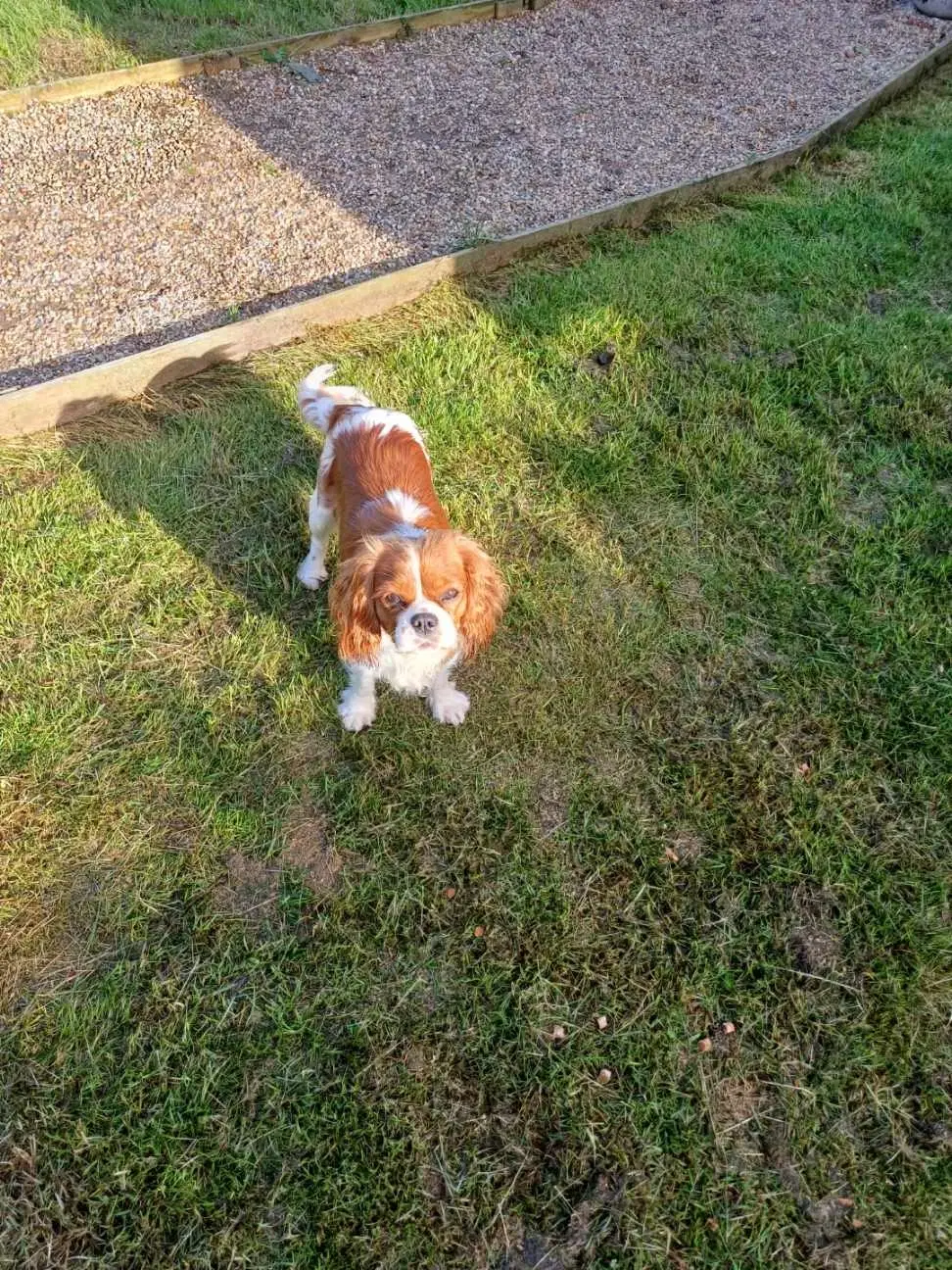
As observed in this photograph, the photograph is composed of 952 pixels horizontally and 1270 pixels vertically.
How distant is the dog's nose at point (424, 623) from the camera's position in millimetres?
2498

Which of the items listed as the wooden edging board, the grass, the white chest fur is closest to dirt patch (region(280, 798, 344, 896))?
the white chest fur

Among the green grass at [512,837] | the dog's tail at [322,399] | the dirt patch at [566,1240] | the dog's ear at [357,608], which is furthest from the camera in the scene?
the dog's tail at [322,399]

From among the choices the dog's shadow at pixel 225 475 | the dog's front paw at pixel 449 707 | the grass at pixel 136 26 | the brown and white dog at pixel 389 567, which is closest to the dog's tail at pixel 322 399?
the brown and white dog at pixel 389 567

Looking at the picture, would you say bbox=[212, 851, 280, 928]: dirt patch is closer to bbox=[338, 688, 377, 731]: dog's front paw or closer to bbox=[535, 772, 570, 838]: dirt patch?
bbox=[338, 688, 377, 731]: dog's front paw

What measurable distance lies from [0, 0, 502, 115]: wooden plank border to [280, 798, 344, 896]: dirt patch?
20.8ft

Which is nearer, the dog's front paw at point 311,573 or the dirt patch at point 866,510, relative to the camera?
the dog's front paw at point 311,573

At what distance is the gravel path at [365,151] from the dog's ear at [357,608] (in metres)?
2.75

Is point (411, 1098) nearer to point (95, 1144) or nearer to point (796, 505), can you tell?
point (95, 1144)

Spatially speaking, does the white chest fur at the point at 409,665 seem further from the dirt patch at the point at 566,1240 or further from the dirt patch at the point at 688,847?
the dirt patch at the point at 566,1240

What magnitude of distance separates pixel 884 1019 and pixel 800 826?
0.70 meters

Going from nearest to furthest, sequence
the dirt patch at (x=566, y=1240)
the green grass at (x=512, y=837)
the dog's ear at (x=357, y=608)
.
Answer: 1. the dirt patch at (x=566, y=1240)
2. the green grass at (x=512, y=837)
3. the dog's ear at (x=357, y=608)

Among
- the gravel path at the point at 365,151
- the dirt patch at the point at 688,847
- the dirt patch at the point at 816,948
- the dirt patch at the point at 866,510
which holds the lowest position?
the dirt patch at the point at 816,948

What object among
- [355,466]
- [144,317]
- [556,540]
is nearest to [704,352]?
[556,540]

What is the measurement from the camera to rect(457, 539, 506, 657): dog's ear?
274 centimetres
